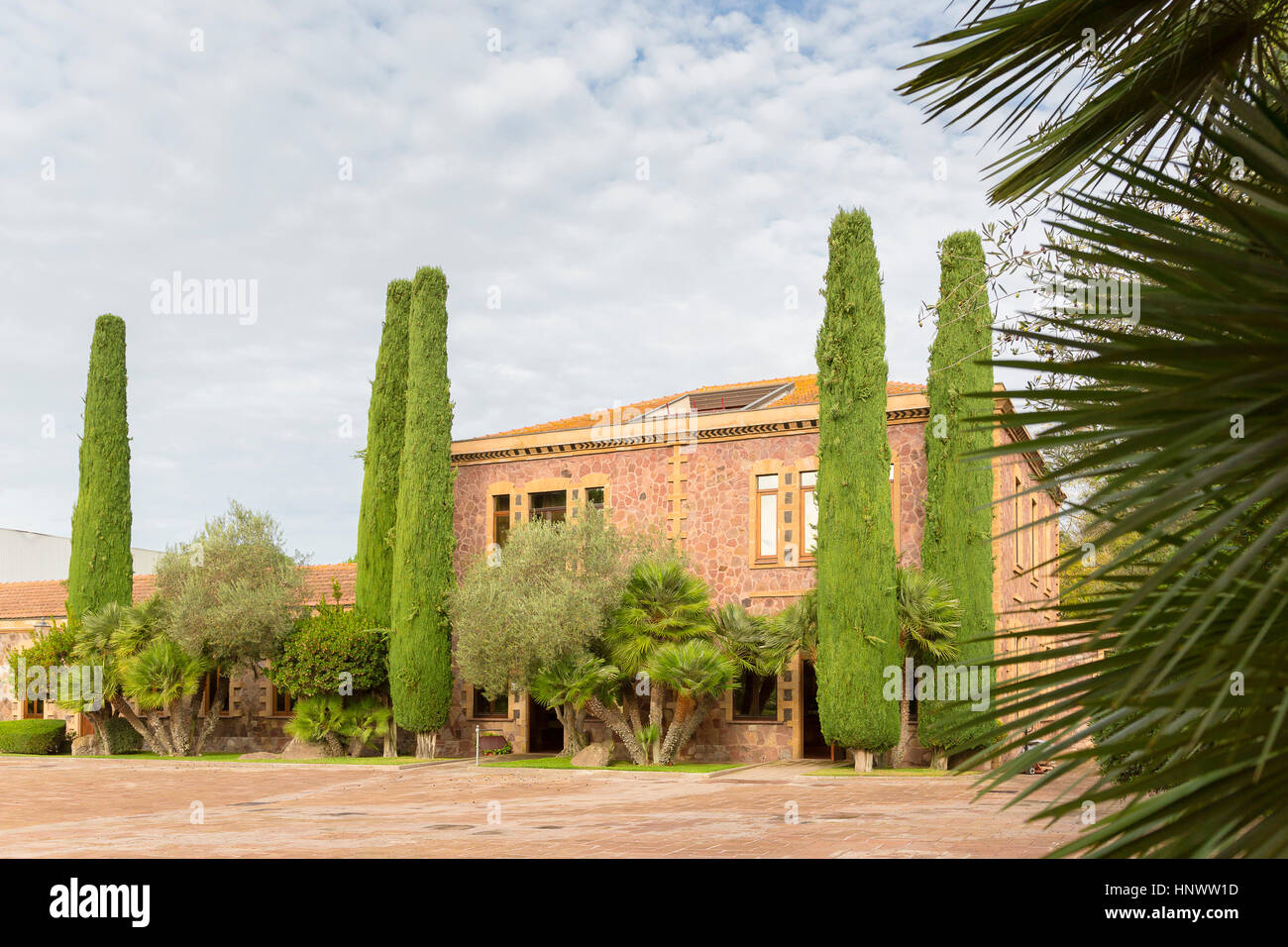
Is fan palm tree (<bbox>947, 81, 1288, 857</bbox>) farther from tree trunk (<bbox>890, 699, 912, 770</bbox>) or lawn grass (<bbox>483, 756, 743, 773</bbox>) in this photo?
tree trunk (<bbox>890, 699, 912, 770</bbox>)

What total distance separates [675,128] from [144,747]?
2063 cm

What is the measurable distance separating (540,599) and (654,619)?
87.6 inches

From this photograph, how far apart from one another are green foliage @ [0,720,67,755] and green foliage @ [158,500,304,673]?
4.95 m

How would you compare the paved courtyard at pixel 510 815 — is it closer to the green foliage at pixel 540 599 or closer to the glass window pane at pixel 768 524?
the green foliage at pixel 540 599

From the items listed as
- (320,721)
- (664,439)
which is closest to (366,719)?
(320,721)

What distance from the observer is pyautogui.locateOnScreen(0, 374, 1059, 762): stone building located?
2061 centimetres

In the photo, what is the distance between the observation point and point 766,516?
21688 millimetres

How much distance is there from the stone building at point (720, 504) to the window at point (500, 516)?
3cm

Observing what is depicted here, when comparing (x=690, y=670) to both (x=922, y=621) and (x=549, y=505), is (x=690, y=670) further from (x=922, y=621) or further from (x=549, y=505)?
(x=549, y=505)

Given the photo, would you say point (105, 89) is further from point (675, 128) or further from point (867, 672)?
point (867, 672)

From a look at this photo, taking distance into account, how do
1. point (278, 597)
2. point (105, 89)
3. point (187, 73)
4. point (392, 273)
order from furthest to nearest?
1. point (392, 273)
2. point (278, 597)
3. point (187, 73)
4. point (105, 89)

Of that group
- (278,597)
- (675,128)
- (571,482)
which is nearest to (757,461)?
(571,482)

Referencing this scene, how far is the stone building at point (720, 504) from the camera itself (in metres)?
20.6
